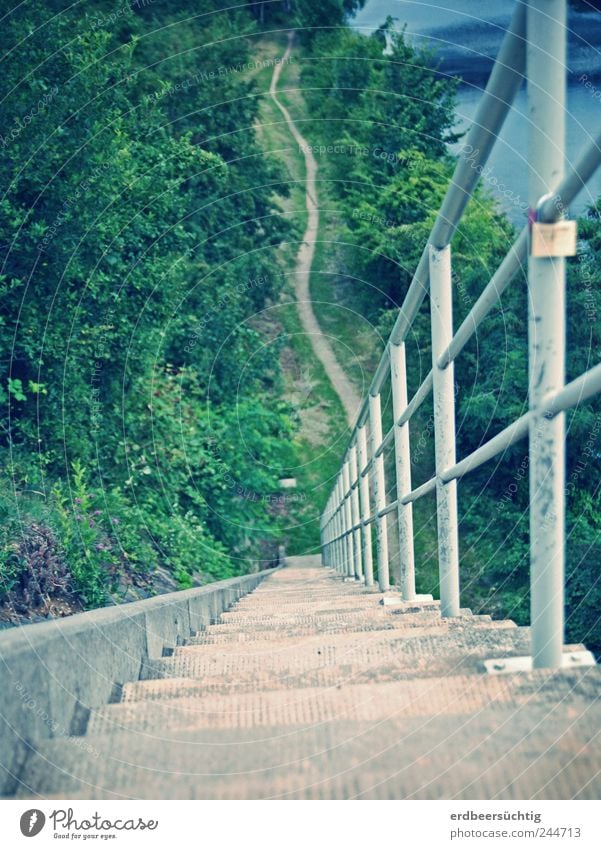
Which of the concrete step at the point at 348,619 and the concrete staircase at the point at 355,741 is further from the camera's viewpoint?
the concrete step at the point at 348,619

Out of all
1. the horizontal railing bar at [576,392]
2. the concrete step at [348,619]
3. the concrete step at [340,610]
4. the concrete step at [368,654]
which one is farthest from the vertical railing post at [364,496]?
the horizontal railing bar at [576,392]

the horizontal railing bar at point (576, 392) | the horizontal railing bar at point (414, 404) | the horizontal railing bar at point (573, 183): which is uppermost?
the horizontal railing bar at point (573, 183)

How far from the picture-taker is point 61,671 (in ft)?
4.33

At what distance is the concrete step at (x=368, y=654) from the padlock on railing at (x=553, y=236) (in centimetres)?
56

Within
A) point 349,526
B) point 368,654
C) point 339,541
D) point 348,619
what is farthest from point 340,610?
point 339,541

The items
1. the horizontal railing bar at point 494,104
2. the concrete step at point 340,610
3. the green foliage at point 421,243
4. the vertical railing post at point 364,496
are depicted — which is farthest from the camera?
the green foliage at point 421,243

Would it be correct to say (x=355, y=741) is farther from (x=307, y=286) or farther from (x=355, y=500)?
(x=307, y=286)

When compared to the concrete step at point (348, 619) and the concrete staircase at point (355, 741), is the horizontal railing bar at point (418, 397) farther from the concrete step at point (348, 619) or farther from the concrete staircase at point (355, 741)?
the concrete staircase at point (355, 741)

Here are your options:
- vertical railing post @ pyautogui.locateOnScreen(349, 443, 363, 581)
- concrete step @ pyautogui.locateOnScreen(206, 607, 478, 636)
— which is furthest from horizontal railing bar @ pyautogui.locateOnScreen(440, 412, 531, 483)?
vertical railing post @ pyautogui.locateOnScreen(349, 443, 363, 581)

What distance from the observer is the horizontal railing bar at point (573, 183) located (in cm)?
94

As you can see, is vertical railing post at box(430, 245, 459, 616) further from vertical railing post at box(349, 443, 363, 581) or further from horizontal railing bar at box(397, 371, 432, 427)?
vertical railing post at box(349, 443, 363, 581)

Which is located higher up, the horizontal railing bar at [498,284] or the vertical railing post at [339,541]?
the horizontal railing bar at [498,284]
